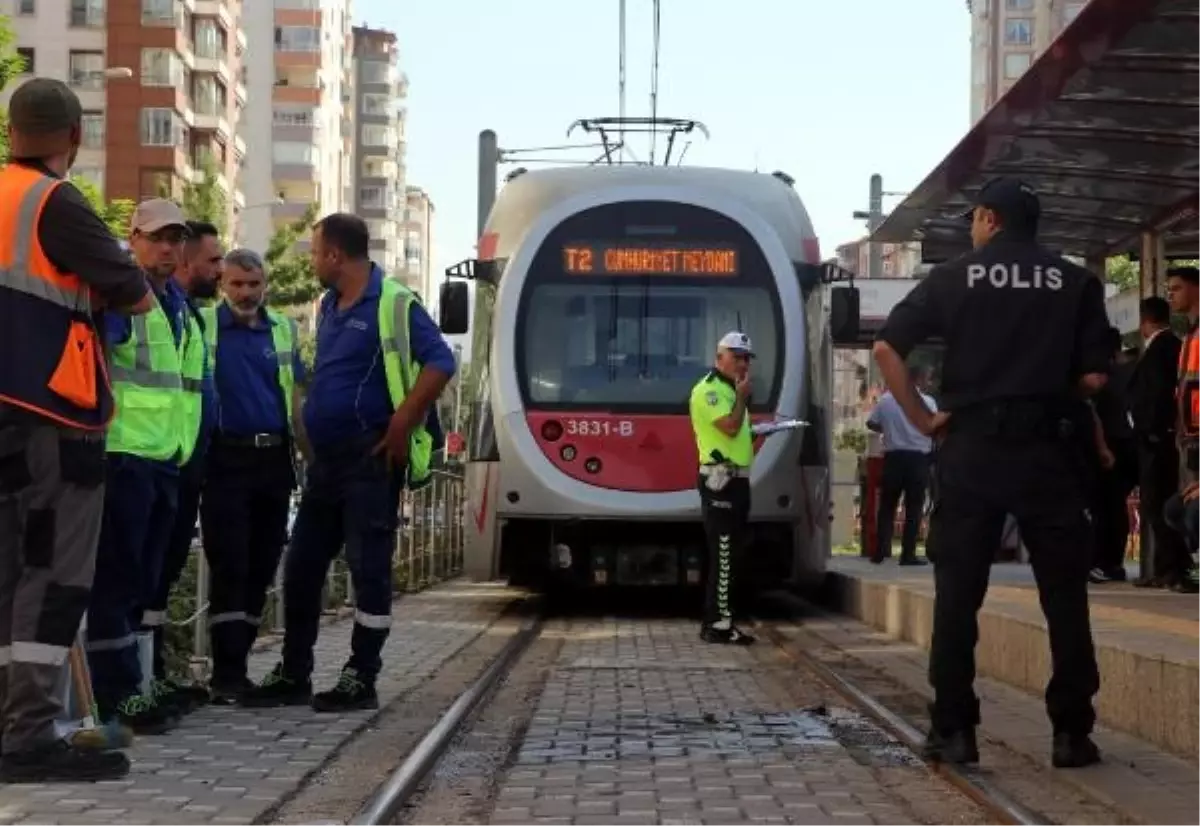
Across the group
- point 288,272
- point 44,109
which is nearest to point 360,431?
point 44,109

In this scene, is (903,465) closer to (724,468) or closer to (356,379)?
(724,468)

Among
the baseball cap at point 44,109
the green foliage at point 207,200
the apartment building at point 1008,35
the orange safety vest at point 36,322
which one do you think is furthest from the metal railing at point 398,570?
the apartment building at point 1008,35

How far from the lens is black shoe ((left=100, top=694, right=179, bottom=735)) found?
862 cm

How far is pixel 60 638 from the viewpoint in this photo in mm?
7137

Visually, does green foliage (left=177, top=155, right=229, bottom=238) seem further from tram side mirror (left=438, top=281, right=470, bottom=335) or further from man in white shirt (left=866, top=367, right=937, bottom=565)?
tram side mirror (left=438, top=281, right=470, bottom=335)

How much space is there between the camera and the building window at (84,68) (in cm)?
8762

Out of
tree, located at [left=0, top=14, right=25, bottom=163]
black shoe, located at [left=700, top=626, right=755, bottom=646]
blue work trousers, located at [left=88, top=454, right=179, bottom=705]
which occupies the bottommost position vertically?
black shoe, located at [left=700, top=626, right=755, bottom=646]

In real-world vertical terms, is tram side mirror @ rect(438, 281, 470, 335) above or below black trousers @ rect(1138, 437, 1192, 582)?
above

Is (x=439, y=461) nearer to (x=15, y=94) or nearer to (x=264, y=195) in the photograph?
(x=15, y=94)

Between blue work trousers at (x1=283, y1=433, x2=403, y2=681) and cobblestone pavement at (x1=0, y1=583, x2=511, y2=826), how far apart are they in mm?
317

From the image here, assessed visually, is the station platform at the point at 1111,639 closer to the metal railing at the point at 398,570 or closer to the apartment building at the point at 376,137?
the metal railing at the point at 398,570

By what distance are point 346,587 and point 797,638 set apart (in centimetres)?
332

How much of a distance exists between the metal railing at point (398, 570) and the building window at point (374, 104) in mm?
134888

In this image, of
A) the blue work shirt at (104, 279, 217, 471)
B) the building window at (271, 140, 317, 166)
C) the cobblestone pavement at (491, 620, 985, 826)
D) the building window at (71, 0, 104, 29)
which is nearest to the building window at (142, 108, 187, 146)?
the building window at (71, 0, 104, 29)
